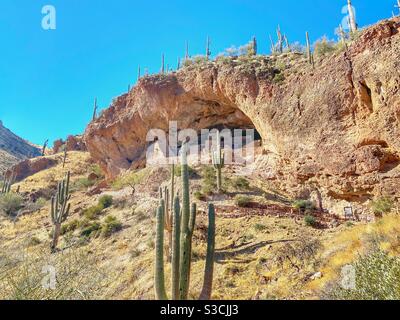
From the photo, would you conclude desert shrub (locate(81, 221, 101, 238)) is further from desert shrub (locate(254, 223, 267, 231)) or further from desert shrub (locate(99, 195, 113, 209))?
desert shrub (locate(254, 223, 267, 231))

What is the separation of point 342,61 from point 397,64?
2.76 metres

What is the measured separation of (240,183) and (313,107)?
214 inches

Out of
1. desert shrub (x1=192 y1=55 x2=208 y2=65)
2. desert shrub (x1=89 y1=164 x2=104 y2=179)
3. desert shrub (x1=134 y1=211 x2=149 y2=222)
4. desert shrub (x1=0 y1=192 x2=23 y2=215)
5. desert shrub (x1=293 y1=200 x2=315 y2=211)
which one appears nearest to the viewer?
desert shrub (x1=293 y1=200 x2=315 y2=211)

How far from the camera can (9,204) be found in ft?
88.4

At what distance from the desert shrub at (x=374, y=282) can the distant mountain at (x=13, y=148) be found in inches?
2093

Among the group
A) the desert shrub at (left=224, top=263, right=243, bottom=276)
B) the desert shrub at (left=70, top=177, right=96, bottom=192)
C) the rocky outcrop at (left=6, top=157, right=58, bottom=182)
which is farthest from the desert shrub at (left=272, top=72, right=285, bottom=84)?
the rocky outcrop at (left=6, top=157, right=58, bottom=182)

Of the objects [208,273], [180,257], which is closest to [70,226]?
[180,257]

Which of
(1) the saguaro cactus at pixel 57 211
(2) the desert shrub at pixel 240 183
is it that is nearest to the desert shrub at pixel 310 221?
(2) the desert shrub at pixel 240 183

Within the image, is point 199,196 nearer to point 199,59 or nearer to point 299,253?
point 299,253

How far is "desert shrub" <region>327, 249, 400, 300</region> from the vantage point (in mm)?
5570

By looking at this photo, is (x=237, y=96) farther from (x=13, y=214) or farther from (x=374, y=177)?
(x=13, y=214)

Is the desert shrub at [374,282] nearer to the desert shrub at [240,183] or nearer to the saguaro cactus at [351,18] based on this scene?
the desert shrub at [240,183]

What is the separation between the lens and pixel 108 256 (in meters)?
13.3

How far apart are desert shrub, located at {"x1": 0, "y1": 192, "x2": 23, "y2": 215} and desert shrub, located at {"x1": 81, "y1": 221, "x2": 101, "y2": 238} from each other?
13400mm
